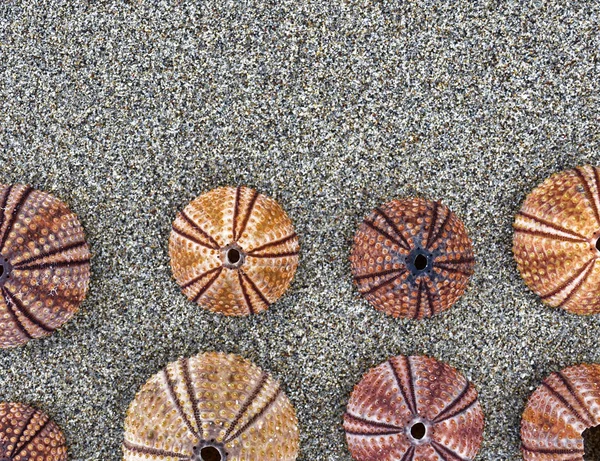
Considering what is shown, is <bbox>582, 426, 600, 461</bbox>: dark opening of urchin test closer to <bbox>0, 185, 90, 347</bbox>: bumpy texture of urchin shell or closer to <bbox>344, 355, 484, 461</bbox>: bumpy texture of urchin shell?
<bbox>344, 355, 484, 461</bbox>: bumpy texture of urchin shell

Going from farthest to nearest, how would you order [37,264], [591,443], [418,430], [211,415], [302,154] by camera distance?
[302,154]
[591,443]
[418,430]
[37,264]
[211,415]

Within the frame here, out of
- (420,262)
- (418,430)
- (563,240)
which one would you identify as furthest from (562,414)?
(420,262)

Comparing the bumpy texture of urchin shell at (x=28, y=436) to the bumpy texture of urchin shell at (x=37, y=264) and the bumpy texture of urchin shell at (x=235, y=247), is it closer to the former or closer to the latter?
the bumpy texture of urchin shell at (x=37, y=264)

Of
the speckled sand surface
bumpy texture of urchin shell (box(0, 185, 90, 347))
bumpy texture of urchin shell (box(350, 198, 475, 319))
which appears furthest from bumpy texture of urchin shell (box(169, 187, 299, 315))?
bumpy texture of urchin shell (box(0, 185, 90, 347))

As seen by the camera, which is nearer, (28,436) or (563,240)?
(563,240)

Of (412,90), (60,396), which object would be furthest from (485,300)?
(60,396)

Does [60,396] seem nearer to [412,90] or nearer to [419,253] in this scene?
[419,253]

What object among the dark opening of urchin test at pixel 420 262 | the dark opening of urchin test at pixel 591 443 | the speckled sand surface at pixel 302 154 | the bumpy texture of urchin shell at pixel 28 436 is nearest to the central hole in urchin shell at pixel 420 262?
the dark opening of urchin test at pixel 420 262

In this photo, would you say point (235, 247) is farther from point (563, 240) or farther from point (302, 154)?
point (563, 240)
